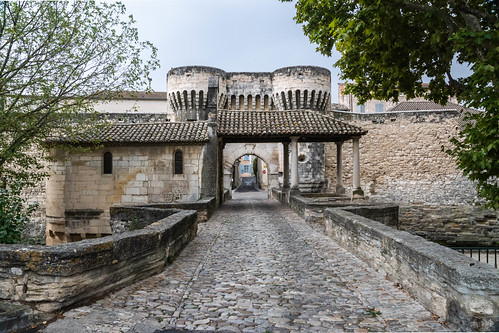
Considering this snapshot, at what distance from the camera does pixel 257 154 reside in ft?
87.4

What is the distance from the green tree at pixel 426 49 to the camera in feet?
21.2

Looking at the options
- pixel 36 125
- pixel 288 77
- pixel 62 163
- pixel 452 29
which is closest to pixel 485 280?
pixel 452 29

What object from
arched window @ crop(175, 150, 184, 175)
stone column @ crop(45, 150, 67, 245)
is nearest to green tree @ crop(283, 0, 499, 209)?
arched window @ crop(175, 150, 184, 175)

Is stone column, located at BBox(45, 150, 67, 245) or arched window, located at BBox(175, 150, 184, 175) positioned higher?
arched window, located at BBox(175, 150, 184, 175)

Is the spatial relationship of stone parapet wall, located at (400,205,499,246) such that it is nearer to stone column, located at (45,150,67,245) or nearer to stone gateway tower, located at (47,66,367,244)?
stone gateway tower, located at (47,66,367,244)

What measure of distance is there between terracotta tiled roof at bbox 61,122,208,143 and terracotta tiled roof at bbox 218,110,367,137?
1052 mm

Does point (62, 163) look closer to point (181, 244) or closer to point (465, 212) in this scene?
point (181, 244)

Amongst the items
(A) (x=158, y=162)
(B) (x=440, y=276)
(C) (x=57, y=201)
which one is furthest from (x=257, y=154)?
(B) (x=440, y=276)

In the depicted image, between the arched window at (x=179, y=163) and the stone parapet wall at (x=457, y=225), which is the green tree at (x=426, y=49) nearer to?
the arched window at (x=179, y=163)

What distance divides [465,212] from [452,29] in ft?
45.8

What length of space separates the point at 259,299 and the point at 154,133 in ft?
42.6

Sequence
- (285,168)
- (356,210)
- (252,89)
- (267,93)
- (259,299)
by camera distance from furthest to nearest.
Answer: (252,89)
(267,93)
(285,168)
(356,210)
(259,299)

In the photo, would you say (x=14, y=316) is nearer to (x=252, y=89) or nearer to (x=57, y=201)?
(x=57, y=201)

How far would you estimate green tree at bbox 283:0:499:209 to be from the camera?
6.47m
